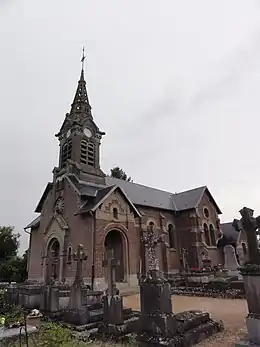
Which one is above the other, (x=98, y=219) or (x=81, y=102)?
(x=81, y=102)

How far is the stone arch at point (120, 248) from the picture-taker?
2067 centimetres

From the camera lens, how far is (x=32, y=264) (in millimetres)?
25016

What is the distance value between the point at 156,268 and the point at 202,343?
207 cm

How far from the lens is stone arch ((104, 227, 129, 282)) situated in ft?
67.8

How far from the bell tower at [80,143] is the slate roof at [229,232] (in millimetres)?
15748

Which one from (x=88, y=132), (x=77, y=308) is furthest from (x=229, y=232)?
(x=77, y=308)

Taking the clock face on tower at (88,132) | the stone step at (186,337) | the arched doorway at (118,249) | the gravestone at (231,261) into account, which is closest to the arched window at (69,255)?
the arched doorway at (118,249)

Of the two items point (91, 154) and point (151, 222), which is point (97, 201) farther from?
point (151, 222)

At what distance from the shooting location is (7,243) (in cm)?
3775

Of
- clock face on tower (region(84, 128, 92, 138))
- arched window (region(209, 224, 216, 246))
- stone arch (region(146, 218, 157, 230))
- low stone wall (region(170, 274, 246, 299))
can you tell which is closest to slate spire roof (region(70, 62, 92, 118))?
clock face on tower (region(84, 128, 92, 138))

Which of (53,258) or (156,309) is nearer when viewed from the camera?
(156,309)

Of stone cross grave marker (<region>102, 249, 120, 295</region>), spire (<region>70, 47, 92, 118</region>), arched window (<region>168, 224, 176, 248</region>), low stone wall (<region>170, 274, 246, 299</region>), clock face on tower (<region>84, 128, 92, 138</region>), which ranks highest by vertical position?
spire (<region>70, 47, 92, 118</region>)

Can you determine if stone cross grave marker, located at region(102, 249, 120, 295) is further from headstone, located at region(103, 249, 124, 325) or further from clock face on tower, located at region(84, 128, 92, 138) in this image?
clock face on tower, located at region(84, 128, 92, 138)

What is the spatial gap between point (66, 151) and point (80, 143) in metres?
1.92
